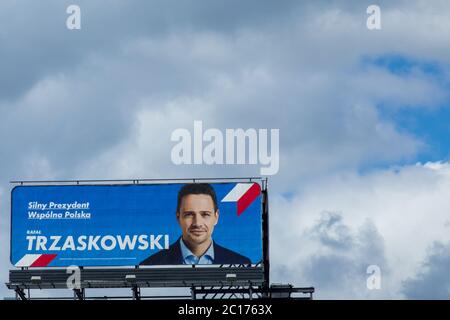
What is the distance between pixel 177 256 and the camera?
4822 centimetres

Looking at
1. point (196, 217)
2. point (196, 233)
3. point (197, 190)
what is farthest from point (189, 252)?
point (197, 190)

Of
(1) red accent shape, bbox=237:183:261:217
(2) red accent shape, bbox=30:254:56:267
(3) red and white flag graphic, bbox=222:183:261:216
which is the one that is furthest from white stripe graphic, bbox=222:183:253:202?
(2) red accent shape, bbox=30:254:56:267

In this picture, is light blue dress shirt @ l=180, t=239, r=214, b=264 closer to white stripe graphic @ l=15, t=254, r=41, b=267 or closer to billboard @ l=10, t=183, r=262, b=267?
billboard @ l=10, t=183, r=262, b=267

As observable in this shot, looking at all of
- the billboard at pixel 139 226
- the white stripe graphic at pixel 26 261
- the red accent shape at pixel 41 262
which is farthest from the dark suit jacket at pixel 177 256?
the white stripe graphic at pixel 26 261

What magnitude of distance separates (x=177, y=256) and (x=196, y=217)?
6.56ft

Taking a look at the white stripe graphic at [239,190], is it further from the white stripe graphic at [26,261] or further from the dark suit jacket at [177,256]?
the white stripe graphic at [26,261]

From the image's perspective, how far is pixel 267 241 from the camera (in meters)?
48.2

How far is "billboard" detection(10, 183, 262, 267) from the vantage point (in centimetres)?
4806

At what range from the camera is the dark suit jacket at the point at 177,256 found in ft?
157
